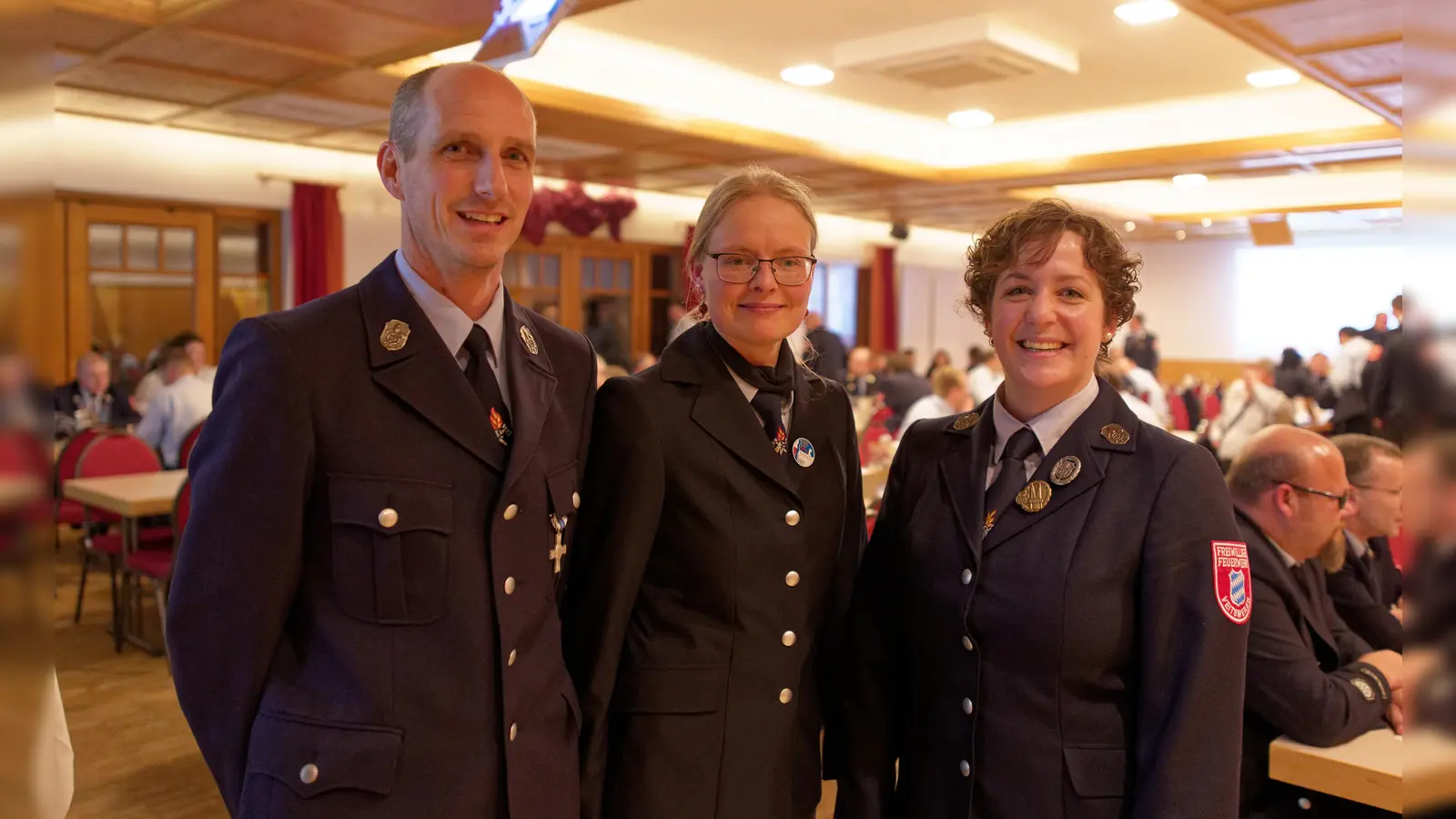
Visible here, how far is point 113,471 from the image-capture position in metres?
5.51

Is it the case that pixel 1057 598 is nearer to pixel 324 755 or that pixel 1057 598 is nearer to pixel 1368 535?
pixel 324 755

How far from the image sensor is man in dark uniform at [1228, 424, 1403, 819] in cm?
217

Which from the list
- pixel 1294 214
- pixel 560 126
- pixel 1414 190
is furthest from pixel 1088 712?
pixel 1294 214

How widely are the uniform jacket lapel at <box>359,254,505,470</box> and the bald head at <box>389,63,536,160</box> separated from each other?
8.9 inches

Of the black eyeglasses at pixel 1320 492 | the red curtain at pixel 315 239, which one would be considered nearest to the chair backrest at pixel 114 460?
the red curtain at pixel 315 239

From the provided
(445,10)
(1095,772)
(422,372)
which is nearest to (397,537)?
(422,372)

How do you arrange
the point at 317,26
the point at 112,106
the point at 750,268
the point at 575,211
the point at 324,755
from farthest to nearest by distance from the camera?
1. the point at 575,211
2. the point at 112,106
3. the point at 317,26
4. the point at 750,268
5. the point at 324,755

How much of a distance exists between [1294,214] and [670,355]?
48.8 ft

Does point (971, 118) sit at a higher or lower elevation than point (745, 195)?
higher

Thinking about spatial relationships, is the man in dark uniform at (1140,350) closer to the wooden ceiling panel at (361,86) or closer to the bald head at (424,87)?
the wooden ceiling panel at (361,86)

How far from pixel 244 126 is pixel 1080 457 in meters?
8.17

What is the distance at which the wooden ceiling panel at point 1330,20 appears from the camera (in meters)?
4.41

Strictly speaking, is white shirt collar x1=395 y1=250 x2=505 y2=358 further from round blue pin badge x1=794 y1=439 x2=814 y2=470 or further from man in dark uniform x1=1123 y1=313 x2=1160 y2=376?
man in dark uniform x1=1123 y1=313 x2=1160 y2=376

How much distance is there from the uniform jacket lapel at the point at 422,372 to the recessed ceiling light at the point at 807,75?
22.1ft
